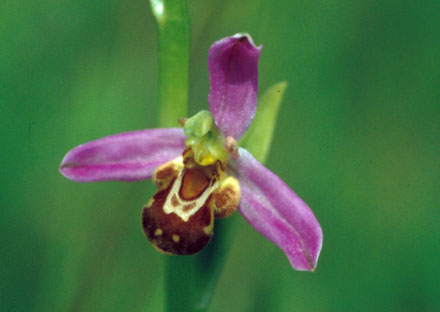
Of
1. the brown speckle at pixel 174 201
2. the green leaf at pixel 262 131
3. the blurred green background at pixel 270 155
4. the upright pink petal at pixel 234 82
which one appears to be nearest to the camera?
the upright pink petal at pixel 234 82

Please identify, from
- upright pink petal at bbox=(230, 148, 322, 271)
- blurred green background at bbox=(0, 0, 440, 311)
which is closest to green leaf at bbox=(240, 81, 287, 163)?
upright pink petal at bbox=(230, 148, 322, 271)

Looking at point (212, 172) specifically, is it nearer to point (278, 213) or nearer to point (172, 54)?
point (278, 213)

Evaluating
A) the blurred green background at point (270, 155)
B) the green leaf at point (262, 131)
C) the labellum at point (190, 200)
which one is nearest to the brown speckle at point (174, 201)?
the labellum at point (190, 200)

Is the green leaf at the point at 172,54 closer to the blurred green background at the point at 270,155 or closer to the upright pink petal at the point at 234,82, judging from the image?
the upright pink petal at the point at 234,82

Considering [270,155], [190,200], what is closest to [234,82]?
[190,200]

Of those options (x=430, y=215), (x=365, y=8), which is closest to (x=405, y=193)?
→ (x=430, y=215)

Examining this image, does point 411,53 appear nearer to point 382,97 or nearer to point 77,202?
point 382,97
